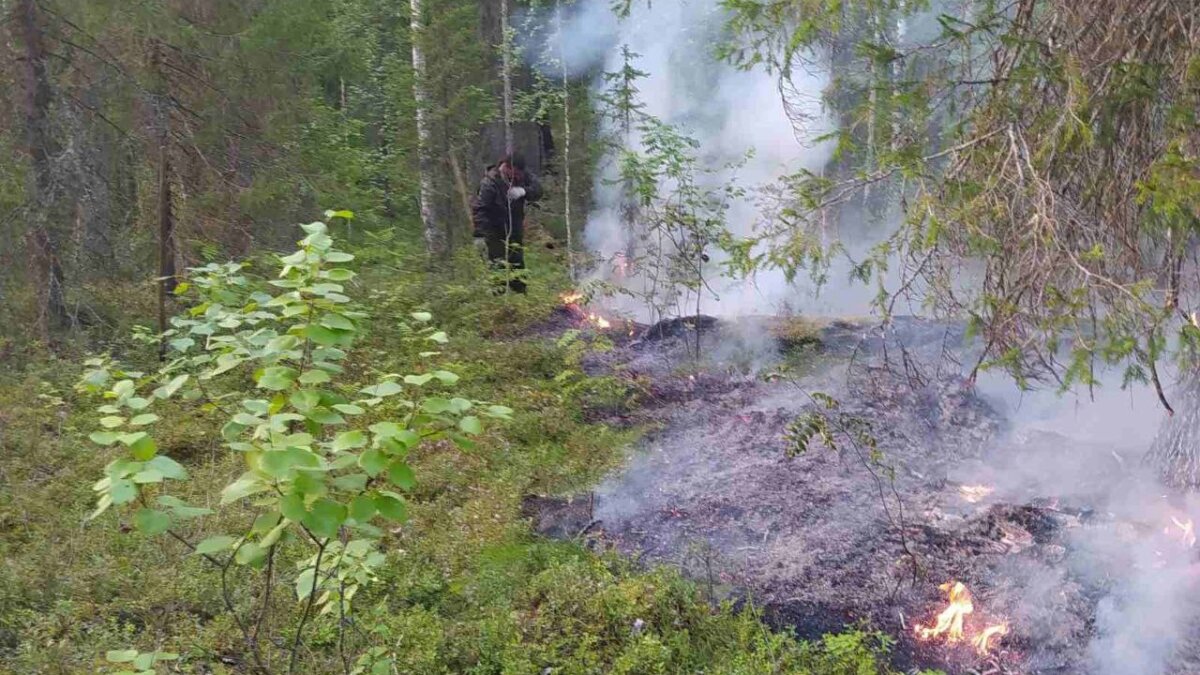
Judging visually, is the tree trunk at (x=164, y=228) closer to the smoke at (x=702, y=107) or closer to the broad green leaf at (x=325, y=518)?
the smoke at (x=702, y=107)

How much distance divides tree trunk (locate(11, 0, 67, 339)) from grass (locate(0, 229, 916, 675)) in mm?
1814

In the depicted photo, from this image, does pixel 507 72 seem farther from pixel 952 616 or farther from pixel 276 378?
pixel 276 378

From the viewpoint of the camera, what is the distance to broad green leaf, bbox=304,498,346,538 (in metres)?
1.95

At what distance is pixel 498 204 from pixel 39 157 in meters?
5.48

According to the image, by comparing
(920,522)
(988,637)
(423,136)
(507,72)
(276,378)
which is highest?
(507,72)

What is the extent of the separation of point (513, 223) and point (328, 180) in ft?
9.89

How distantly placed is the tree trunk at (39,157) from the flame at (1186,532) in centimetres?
1024

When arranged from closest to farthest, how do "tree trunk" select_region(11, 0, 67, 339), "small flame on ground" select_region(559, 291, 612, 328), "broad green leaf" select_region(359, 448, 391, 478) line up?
"broad green leaf" select_region(359, 448, 391, 478), "tree trunk" select_region(11, 0, 67, 339), "small flame on ground" select_region(559, 291, 612, 328)

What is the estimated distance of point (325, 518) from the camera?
199 cm

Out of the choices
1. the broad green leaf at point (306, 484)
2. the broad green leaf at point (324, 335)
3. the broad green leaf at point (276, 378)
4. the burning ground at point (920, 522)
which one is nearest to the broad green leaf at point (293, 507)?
the broad green leaf at point (306, 484)

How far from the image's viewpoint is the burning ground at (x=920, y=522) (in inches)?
180

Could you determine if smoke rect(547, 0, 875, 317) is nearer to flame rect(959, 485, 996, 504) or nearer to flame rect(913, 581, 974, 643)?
flame rect(959, 485, 996, 504)

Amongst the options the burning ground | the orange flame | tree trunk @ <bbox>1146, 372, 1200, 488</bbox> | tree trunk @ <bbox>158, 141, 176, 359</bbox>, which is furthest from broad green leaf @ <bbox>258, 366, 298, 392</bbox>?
tree trunk @ <bbox>158, 141, 176, 359</bbox>

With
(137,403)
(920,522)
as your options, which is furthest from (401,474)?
(920,522)
